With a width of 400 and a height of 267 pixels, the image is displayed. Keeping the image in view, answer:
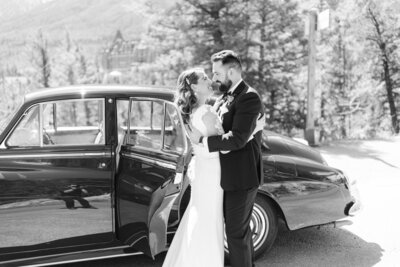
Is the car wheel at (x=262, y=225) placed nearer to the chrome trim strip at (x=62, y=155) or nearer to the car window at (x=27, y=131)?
the chrome trim strip at (x=62, y=155)

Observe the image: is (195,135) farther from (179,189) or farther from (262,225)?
(262,225)

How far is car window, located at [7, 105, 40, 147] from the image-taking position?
12.1 feet

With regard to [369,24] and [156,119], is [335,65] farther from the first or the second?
[156,119]

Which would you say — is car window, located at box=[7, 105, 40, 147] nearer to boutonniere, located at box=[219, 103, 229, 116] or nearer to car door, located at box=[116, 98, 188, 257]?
car door, located at box=[116, 98, 188, 257]

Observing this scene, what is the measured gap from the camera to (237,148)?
2930mm

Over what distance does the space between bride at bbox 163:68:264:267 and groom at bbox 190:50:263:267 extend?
75mm

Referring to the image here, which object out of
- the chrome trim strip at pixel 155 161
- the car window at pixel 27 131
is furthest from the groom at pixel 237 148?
the car window at pixel 27 131

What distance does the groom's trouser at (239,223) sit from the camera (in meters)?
3.12

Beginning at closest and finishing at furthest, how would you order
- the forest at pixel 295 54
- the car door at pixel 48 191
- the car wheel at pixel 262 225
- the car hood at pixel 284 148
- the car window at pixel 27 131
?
the car door at pixel 48 191, the car window at pixel 27 131, the car wheel at pixel 262 225, the car hood at pixel 284 148, the forest at pixel 295 54

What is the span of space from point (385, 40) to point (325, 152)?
12.1 metres

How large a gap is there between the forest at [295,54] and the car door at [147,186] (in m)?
8.09

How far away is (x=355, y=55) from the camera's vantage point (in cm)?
2139

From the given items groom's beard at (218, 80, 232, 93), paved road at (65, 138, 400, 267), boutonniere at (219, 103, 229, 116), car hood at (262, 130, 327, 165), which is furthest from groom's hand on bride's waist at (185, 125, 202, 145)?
paved road at (65, 138, 400, 267)

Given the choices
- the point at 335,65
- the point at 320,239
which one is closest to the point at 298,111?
the point at 335,65
